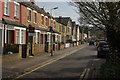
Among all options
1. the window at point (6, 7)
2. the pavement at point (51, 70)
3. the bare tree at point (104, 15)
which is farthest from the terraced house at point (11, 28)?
the bare tree at point (104, 15)

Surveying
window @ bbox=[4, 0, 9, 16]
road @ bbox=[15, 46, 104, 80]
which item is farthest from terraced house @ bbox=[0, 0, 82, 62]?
road @ bbox=[15, 46, 104, 80]

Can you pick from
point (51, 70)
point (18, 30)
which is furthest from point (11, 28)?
point (51, 70)

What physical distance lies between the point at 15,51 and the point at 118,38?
10858 mm

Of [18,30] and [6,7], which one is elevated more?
[6,7]

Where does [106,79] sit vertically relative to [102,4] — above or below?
below

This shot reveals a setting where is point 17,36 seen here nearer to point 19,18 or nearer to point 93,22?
point 19,18

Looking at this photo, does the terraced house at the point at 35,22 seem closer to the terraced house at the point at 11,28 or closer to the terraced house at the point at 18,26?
the terraced house at the point at 18,26

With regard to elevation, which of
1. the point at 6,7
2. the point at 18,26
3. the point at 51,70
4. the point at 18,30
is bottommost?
the point at 51,70

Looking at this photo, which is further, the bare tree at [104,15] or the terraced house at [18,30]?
the terraced house at [18,30]

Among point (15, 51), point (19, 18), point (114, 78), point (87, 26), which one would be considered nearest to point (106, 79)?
point (114, 78)

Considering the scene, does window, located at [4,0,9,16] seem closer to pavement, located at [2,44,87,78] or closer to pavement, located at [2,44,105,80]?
pavement, located at [2,44,87,78]

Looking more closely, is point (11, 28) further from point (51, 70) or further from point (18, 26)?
point (51, 70)

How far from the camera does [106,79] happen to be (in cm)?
720

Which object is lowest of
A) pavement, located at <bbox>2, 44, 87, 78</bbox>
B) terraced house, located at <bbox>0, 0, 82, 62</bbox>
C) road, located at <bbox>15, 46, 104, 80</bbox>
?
road, located at <bbox>15, 46, 104, 80</bbox>
